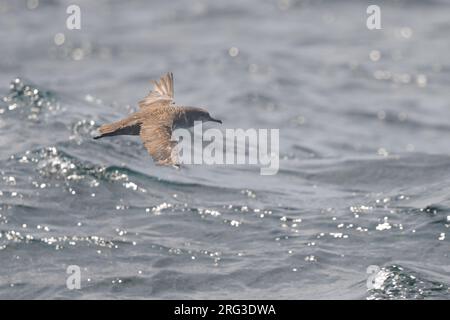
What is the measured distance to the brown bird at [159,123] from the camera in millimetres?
10680

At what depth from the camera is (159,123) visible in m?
11.6

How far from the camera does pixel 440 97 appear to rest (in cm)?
2520

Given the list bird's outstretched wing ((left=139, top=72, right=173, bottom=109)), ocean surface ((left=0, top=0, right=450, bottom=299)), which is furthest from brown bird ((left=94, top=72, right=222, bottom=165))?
ocean surface ((left=0, top=0, right=450, bottom=299))

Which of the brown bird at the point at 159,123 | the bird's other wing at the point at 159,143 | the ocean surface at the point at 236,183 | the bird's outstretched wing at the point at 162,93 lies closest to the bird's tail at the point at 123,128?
the brown bird at the point at 159,123

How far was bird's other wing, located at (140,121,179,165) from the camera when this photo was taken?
34.1ft

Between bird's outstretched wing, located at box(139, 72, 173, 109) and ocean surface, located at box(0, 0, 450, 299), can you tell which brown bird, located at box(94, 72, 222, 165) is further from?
ocean surface, located at box(0, 0, 450, 299)

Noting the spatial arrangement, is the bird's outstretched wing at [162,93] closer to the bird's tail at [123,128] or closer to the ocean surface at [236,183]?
the bird's tail at [123,128]

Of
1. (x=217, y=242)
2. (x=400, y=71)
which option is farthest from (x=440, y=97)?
(x=217, y=242)

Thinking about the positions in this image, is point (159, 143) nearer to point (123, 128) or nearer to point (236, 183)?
point (123, 128)

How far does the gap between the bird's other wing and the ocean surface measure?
1.60m

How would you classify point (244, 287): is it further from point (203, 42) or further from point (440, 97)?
point (203, 42)

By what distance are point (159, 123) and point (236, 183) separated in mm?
3718

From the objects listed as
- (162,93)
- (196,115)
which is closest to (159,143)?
(196,115)
